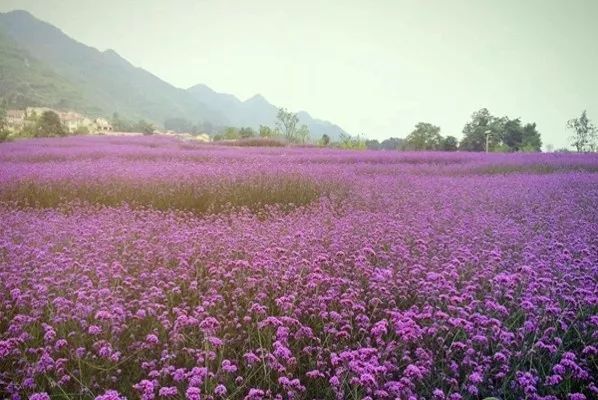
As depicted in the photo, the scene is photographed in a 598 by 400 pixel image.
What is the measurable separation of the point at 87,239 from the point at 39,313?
1944 millimetres

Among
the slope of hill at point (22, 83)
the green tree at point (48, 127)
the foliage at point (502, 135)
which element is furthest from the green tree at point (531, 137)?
the slope of hill at point (22, 83)

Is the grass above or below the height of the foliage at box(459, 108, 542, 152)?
below

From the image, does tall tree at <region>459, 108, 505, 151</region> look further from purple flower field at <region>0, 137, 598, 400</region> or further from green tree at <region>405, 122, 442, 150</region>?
purple flower field at <region>0, 137, 598, 400</region>

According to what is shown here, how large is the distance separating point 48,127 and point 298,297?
32196 mm

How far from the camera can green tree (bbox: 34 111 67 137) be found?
30609 mm

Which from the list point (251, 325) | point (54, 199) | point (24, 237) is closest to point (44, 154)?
point (54, 199)

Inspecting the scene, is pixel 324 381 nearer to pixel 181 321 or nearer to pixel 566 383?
pixel 181 321

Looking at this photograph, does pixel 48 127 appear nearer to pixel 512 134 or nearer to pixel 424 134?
pixel 424 134

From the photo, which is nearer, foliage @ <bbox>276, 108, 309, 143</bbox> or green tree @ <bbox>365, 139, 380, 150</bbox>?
foliage @ <bbox>276, 108, 309, 143</bbox>

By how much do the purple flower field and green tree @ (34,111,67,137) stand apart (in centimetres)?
2394

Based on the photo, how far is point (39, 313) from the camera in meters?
3.09

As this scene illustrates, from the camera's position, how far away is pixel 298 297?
142 inches

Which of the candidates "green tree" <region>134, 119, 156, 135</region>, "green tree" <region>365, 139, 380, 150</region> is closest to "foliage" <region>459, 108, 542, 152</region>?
"green tree" <region>365, 139, 380, 150</region>

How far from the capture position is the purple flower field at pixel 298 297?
2646mm
